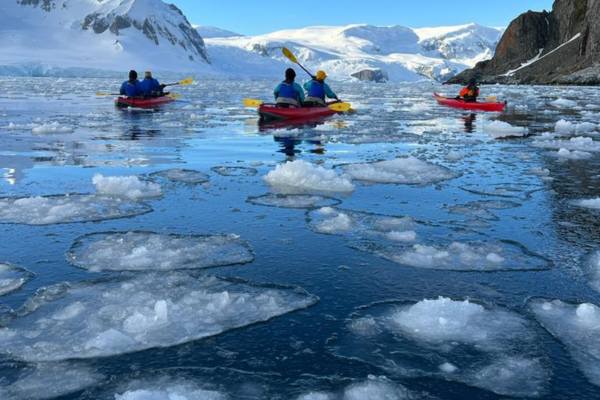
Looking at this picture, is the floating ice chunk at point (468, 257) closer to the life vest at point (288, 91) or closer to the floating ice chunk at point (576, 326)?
the floating ice chunk at point (576, 326)

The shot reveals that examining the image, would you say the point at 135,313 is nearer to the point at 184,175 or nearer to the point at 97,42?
the point at 184,175

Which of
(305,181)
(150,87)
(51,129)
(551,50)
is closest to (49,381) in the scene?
(305,181)

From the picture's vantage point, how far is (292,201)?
5992 millimetres

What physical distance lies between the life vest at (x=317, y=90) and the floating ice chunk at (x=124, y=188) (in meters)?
10.5

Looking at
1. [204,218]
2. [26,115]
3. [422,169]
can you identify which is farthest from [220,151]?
[26,115]

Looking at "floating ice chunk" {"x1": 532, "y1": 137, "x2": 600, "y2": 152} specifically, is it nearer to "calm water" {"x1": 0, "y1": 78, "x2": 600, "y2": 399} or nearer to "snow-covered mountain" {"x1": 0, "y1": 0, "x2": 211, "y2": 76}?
"calm water" {"x1": 0, "y1": 78, "x2": 600, "y2": 399}

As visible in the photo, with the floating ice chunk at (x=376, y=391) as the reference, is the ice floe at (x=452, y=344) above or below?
above

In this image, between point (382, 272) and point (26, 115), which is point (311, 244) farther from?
point (26, 115)

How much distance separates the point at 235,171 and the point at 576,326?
18.0 ft

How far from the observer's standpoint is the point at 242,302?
3.34 meters

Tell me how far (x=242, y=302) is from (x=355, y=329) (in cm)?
74

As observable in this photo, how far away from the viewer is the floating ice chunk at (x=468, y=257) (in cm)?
407

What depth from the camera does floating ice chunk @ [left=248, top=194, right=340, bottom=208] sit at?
585 centimetres

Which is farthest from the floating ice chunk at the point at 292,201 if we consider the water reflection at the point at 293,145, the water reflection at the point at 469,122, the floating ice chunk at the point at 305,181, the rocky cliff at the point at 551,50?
the rocky cliff at the point at 551,50
